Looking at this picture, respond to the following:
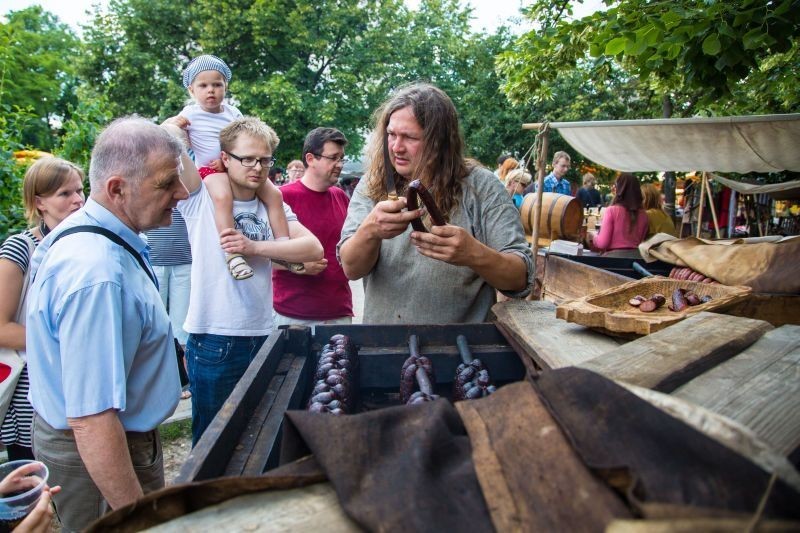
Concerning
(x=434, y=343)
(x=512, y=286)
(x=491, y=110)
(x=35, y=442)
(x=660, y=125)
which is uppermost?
(x=491, y=110)

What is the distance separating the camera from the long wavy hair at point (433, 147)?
234 cm

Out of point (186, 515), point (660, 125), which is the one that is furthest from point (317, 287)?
point (660, 125)

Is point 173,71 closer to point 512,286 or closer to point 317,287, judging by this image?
point 317,287

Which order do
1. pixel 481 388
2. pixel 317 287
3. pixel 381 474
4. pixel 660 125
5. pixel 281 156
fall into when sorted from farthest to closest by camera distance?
pixel 281 156 → pixel 660 125 → pixel 317 287 → pixel 481 388 → pixel 381 474

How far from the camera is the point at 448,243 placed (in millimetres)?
2020

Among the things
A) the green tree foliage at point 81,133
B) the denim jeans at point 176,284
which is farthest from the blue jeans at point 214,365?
the green tree foliage at point 81,133

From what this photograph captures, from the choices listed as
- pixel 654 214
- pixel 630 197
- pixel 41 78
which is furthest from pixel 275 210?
pixel 41 78

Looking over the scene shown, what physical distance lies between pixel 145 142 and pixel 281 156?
19895mm

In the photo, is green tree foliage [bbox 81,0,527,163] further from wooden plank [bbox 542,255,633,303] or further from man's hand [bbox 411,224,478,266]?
man's hand [bbox 411,224,478,266]

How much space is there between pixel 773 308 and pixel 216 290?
2976 mm

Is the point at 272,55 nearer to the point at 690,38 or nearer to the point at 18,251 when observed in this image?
the point at 690,38

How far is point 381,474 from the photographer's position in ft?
2.89

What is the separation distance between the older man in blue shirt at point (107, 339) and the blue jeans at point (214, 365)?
0.92 m

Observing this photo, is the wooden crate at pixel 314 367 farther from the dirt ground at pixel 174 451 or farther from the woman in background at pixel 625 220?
the woman in background at pixel 625 220
